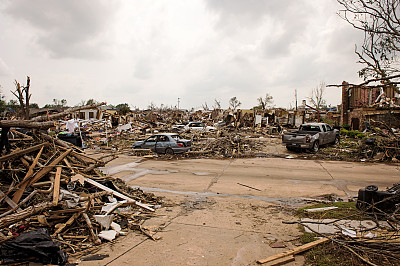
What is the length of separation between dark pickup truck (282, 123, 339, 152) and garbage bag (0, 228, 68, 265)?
55.7ft

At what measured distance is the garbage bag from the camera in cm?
405

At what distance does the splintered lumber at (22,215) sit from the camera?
4.74 metres

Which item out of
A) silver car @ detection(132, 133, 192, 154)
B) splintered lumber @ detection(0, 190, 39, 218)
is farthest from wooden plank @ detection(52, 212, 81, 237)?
silver car @ detection(132, 133, 192, 154)

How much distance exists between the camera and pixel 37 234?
4.30 meters

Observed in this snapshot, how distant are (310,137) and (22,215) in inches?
685

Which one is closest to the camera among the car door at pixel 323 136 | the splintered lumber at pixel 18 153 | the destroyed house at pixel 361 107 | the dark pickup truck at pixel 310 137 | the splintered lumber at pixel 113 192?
the splintered lumber at pixel 18 153

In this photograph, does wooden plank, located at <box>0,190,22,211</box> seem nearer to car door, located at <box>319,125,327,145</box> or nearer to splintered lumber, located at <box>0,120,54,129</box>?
splintered lumber, located at <box>0,120,54,129</box>

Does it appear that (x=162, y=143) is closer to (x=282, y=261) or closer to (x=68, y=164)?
(x=68, y=164)

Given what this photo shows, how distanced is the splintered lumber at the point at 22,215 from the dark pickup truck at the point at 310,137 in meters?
16.5

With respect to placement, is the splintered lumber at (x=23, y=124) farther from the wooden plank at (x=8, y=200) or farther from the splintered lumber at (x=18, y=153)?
the wooden plank at (x=8, y=200)

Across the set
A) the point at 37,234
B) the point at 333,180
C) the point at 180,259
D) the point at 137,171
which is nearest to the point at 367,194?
the point at 180,259

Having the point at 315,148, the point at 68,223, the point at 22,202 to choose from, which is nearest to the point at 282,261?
the point at 68,223

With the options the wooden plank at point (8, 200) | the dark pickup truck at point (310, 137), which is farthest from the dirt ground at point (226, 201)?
the wooden plank at point (8, 200)

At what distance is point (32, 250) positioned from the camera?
4055 mm
